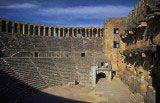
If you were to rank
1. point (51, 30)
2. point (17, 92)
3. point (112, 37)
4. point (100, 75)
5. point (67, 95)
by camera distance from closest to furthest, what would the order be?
point (17, 92) → point (67, 95) → point (100, 75) → point (112, 37) → point (51, 30)

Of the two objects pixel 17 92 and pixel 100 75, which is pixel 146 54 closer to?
pixel 17 92

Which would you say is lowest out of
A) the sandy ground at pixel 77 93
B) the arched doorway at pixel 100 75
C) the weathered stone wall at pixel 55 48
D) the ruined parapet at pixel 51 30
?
the sandy ground at pixel 77 93

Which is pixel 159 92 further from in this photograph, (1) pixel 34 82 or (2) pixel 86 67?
(2) pixel 86 67

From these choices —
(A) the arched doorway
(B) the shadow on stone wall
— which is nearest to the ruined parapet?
(A) the arched doorway

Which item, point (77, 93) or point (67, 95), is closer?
point (67, 95)

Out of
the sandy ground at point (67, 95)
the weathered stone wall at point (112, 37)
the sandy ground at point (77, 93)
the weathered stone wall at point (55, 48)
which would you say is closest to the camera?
the sandy ground at point (67, 95)

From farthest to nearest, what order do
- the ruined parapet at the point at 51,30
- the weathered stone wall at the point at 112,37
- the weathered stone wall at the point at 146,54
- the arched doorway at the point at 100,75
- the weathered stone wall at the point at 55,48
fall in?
the ruined parapet at the point at 51,30, the weathered stone wall at the point at 112,37, the weathered stone wall at the point at 55,48, the arched doorway at the point at 100,75, the weathered stone wall at the point at 146,54

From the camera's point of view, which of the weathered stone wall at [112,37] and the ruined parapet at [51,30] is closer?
the weathered stone wall at [112,37]

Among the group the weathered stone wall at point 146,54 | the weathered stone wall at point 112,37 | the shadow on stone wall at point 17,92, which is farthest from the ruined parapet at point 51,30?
the weathered stone wall at point 146,54

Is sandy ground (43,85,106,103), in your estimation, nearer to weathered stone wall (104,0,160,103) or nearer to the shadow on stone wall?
the shadow on stone wall

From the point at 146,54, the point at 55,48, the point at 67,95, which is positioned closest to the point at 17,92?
the point at 67,95

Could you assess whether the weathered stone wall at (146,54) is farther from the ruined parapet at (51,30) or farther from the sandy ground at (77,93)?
the ruined parapet at (51,30)

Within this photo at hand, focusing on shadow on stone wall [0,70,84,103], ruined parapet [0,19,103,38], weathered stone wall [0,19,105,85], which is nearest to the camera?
shadow on stone wall [0,70,84,103]

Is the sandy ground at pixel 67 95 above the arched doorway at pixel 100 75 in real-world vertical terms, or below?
below
